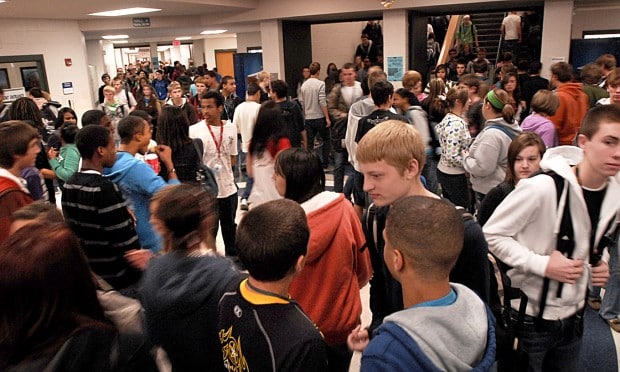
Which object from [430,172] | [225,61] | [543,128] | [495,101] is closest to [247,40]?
[225,61]

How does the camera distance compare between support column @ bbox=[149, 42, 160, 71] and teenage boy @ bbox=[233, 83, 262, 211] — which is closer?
teenage boy @ bbox=[233, 83, 262, 211]

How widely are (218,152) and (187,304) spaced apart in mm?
2570

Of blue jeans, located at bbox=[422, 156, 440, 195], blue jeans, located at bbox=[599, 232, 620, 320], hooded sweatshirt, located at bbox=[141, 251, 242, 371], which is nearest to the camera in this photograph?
hooded sweatshirt, located at bbox=[141, 251, 242, 371]

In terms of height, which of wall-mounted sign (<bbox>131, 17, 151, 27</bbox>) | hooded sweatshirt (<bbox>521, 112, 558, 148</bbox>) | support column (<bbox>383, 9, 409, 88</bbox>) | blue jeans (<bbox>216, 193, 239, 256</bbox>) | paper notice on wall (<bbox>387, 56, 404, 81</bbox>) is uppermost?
wall-mounted sign (<bbox>131, 17, 151, 27</bbox>)

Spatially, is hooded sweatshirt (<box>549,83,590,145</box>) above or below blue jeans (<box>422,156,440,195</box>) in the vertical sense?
above

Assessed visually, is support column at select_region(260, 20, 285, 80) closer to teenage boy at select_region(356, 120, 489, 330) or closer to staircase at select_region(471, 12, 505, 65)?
staircase at select_region(471, 12, 505, 65)

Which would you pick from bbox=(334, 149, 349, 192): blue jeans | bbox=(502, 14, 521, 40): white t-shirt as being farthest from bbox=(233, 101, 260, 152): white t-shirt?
bbox=(502, 14, 521, 40): white t-shirt

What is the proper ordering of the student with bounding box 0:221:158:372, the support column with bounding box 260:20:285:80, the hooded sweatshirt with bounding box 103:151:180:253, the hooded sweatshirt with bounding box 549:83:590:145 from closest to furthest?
the student with bounding box 0:221:158:372, the hooded sweatshirt with bounding box 103:151:180:253, the hooded sweatshirt with bounding box 549:83:590:145, the support column with bounding box 260:20:285:80

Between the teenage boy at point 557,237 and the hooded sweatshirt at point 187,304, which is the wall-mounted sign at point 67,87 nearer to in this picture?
the hooded sweatshirt at point 187,304

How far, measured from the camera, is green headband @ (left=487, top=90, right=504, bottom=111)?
3.84 meters

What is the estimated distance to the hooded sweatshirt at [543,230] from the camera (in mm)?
1898

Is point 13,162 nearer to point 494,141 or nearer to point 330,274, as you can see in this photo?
point 330,274

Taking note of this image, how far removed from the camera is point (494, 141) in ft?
12.5

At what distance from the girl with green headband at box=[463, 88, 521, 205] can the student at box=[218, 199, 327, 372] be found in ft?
8.82
